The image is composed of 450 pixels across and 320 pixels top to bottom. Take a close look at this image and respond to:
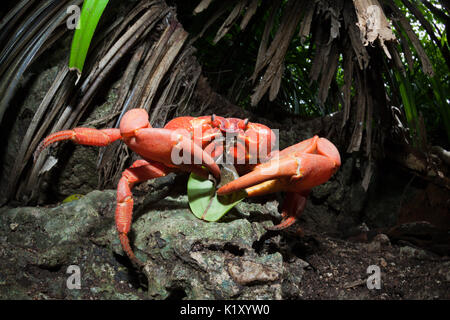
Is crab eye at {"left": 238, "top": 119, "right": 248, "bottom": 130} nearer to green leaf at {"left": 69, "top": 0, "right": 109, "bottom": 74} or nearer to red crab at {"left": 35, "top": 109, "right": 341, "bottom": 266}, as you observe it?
red crab at {"left": 35, "top": 109, "right": 341, "bottom": 266}

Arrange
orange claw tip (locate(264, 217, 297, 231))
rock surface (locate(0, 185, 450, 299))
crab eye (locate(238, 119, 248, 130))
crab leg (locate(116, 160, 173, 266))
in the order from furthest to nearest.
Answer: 1. crab eye (locate(238, 119, 248, 130))
2. orange claw tip (locate(264, 217, 297, 231))
3. crab leg (locate(116, 160, 173, 266))
4. rock surface (locate(0, 185, 450, 299))

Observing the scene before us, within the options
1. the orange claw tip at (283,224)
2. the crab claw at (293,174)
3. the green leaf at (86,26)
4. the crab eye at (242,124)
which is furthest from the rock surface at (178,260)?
the green leaf at (86,26)

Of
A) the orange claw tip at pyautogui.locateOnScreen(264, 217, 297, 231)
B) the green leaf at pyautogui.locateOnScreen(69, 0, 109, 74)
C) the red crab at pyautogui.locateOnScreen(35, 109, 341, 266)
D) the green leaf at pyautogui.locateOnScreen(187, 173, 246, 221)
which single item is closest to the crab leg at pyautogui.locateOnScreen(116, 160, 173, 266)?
the red crab at pyautogui.locateOnScreen(35, 109, 341, 266)

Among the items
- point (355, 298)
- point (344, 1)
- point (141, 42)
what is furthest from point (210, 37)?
point (355, 298)

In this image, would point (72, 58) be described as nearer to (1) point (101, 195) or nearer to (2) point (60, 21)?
(2) point (60, 21)

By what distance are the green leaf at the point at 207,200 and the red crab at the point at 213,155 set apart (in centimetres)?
4

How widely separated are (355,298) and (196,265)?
2.38ft

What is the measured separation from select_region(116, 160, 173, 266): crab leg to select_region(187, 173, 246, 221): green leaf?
0.16 meters

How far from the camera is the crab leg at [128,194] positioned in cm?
134

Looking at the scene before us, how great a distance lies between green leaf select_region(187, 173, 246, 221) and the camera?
1.43 metres

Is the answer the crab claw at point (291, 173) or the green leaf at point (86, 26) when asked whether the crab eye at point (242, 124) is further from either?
the green leaf at point (86, 26)

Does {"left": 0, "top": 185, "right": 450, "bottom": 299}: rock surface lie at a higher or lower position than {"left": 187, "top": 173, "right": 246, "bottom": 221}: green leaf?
lower

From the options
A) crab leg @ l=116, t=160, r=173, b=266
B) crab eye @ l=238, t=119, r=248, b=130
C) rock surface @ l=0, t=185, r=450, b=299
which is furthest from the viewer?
crab eye @ l=238, t=119, r=248, b=130

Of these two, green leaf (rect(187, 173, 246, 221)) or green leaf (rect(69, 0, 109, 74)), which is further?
green leaf (rect(69, 0, 109, 74))
